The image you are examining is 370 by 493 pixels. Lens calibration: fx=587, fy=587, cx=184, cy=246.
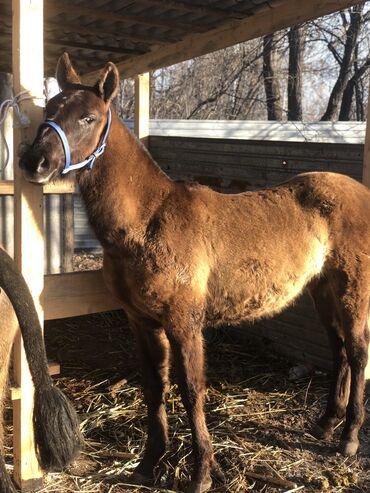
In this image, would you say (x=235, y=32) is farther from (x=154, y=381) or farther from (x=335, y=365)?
(x=154, y=381)

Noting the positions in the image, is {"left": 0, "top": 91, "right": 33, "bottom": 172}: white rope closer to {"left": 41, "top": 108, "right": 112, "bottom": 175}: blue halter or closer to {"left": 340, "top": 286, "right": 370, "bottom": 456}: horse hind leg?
{"left": 41, "top": 108, "right": 112, "bottom": 175}: blue halter

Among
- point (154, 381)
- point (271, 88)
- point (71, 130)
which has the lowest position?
point (154, 381)

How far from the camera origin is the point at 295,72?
15.0 m

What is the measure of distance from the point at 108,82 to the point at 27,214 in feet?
2.88

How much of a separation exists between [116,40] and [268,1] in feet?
5.97

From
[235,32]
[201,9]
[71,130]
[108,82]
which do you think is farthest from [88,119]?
[235,32]

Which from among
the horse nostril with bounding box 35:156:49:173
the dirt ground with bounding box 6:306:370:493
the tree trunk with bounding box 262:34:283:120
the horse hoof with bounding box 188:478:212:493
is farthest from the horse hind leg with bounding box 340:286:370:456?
the tree trunk with bounding box 262:34:283:120

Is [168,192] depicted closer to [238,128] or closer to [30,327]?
[30,327]

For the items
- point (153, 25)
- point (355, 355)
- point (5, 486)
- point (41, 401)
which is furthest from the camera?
point (153, 25)

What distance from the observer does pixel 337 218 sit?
406cm

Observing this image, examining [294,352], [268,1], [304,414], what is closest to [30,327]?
[304,414]

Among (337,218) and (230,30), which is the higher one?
(230,30)

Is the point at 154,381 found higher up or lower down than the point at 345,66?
lower down

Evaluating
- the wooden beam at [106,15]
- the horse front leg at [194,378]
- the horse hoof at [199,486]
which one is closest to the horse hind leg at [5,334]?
the horse front leg at [194,378]
